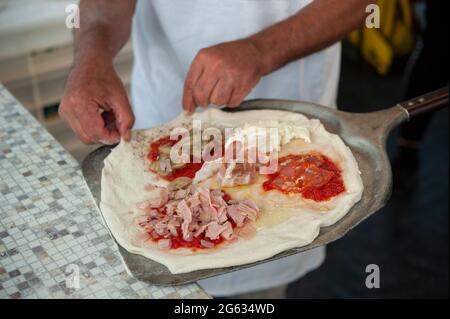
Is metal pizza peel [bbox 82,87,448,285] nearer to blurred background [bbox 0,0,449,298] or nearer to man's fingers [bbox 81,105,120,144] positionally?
man's fingers [bbox 81,105,120,144]

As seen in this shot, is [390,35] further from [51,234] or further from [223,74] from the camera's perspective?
[51,234]

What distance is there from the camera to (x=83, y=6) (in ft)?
5.37

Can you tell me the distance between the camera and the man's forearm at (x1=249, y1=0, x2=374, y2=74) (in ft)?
4.96

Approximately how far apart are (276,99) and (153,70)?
17.0 inches

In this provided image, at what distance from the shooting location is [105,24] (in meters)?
1.61

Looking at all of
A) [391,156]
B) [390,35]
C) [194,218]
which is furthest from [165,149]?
[390,35]

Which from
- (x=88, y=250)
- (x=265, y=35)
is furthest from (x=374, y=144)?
(x=88, y=250)

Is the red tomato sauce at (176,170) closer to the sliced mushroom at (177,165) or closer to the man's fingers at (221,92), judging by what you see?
the sliced mushroom at (177,165)

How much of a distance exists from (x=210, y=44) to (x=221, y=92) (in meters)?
0.28

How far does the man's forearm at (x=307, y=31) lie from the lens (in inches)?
59.5

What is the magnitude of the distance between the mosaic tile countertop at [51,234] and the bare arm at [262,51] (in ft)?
1.27
